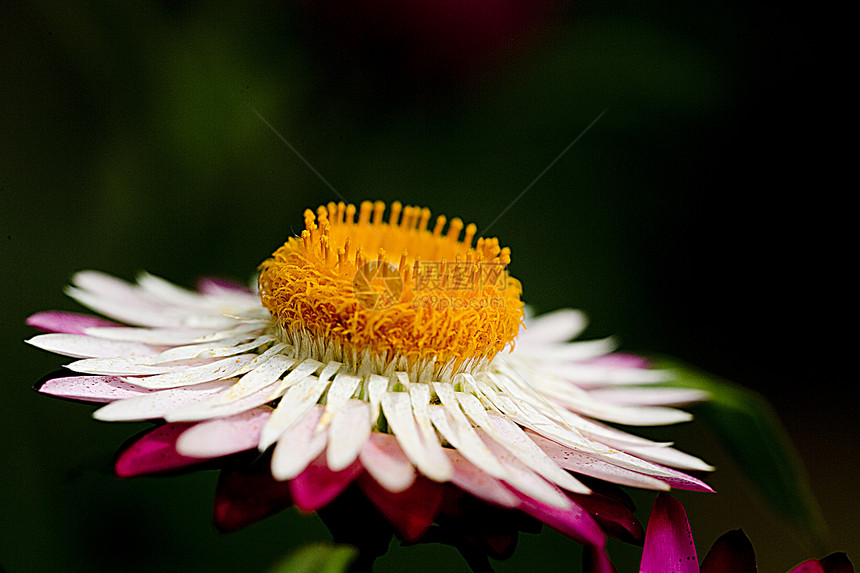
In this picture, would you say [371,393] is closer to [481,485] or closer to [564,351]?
[481,485]

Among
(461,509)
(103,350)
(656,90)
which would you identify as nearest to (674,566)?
(461,509)

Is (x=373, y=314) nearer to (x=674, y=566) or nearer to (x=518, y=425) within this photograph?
(x=518, y=425)

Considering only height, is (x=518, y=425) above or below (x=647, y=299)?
below

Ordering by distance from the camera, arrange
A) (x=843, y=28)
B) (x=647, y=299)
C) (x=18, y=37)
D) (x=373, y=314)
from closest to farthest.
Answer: (x=373, y=314) → (x=18, y=37) → (x=843, y=28) → (x=647, y=299)

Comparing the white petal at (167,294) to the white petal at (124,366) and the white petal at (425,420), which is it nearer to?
the white petal at (124,366)

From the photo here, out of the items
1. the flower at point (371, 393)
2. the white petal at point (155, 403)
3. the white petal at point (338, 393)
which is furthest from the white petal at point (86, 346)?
the white petal at point (338, 393)

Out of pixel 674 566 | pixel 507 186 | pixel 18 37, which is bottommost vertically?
pixel 674 566

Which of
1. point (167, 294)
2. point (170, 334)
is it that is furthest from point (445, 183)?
point (170, 334)
